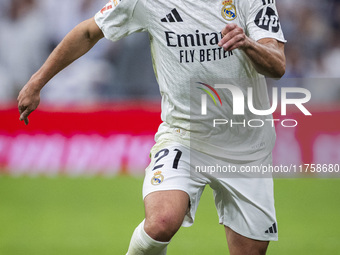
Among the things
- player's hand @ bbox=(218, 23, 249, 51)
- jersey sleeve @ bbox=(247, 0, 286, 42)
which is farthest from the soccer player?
player's hand @ bbox=(218, 23, 249, 51)

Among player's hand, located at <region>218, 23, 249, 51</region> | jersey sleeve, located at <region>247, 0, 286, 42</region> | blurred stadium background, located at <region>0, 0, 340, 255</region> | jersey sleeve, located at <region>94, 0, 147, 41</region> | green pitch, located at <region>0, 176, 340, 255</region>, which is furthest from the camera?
blurred stadium background, located at <region>0, 0, 340, 255</region>

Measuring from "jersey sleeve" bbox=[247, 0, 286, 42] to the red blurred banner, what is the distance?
5.13 m

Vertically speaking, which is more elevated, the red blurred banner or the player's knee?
the player's knee

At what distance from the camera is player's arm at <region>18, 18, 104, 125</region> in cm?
453

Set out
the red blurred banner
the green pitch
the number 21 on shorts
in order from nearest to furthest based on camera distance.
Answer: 1. the number 21 on shorts
2. the green pitch
3. the red blurred banner

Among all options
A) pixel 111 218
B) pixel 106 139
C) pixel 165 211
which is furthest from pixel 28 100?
pixel 106 139

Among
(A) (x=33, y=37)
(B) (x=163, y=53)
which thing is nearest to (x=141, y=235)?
(B) (x=163, y=53)

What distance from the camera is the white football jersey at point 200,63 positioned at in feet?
14.0

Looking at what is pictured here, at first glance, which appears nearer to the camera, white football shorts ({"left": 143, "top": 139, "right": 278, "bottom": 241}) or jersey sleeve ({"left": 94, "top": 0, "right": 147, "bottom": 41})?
white football shorts ({"left": 143, "top": 139, "right": 278, "bottom": 241})

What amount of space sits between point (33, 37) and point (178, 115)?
6517 mm

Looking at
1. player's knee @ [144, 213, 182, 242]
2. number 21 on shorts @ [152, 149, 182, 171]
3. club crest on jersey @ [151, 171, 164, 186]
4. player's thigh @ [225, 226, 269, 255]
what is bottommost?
player's thigh @ [225, 226, 269, 255]

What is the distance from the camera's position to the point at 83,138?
374 inches

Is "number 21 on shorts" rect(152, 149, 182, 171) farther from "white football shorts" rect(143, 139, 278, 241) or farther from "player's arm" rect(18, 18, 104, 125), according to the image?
"player's arm" rect(18, 18, 104, 125)

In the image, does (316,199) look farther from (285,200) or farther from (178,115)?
(178,115)
